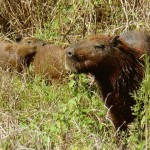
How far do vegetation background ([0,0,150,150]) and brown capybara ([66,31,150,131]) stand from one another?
0.18m

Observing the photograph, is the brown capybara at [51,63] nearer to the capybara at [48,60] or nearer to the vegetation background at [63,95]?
the capybara at [48,60]

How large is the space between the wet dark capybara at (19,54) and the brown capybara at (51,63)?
0.18 meters

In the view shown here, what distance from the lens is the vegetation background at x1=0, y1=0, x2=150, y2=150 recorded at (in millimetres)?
5715

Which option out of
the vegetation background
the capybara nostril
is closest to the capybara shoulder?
the vegetation background

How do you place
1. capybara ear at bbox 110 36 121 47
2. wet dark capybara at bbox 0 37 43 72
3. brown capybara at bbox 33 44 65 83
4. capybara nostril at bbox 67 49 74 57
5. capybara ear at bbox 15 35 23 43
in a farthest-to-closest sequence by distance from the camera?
capybara ear at bbox 15 35 23 43, wet dark capybara at bbox 0 37 43 72, brown capybara at bbox 33 44 65 83, capybara ear at bbox 110 36 121 47, capybara nostril at bbox 67 49 74 57

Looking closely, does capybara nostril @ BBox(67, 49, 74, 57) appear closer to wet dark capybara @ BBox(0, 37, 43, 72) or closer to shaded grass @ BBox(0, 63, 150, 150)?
shaded grass @ BBox(0, 63, 150, 150)

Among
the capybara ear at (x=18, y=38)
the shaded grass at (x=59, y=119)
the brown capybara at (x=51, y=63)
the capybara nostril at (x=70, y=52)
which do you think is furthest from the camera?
the capybara ear at (x=18, y=38)

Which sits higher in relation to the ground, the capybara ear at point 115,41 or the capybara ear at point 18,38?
the capybara ear at point 115,41

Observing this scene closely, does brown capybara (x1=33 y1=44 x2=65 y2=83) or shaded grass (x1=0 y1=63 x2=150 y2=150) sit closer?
shaded grass (x1=0 y1=63 x2=150 y2=150)

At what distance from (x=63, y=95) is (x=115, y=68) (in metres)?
1.10

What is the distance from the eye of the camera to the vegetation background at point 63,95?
571 cm

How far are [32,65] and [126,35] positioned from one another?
2584 millimetres

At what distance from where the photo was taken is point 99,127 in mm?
6086

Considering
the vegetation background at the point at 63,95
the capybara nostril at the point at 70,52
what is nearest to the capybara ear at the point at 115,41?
the capybara nostril at the point at 70,52
